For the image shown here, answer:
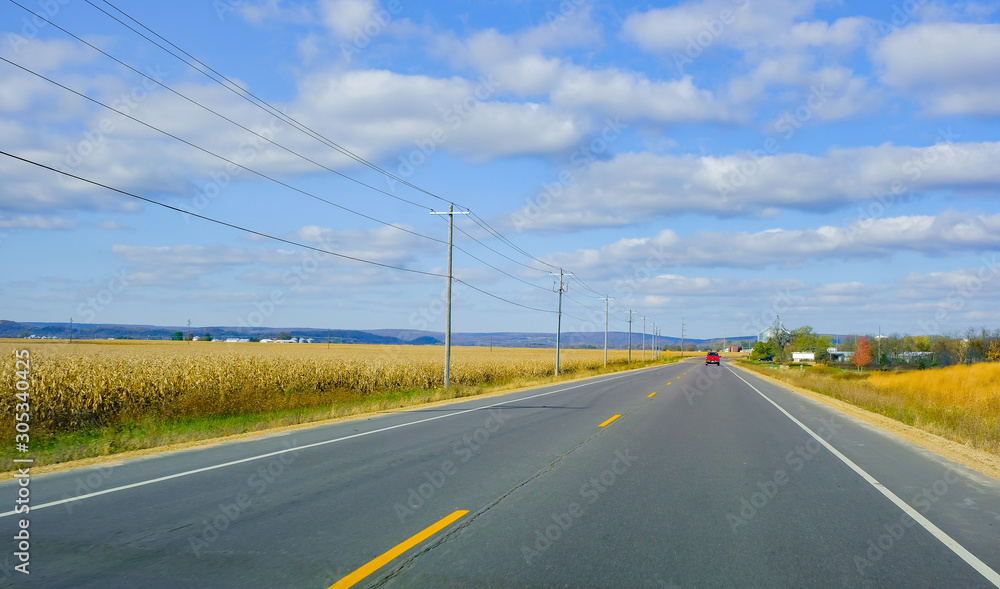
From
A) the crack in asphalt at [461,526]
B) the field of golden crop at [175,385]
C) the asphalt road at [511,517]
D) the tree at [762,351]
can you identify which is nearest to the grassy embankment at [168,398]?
the field of golden crop at [175,385]

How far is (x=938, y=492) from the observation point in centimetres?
905

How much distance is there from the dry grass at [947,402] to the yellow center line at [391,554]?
40.5ft

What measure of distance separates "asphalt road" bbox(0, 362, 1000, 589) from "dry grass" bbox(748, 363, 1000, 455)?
16.4ft

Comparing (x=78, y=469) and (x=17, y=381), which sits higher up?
(x=17, y=381)

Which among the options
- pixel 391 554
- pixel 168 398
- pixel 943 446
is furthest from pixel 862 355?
pixel 391 554

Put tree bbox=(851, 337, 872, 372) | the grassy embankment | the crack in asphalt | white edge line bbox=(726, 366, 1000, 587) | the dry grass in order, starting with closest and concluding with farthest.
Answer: the crack in asphalt → white edge line bbox=(726, 366, 1000, 587) → the grassy embankment → the dry grass → tree bbox=(851, 337, 872, 372)

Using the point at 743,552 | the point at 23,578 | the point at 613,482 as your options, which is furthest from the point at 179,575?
the point at 613,482

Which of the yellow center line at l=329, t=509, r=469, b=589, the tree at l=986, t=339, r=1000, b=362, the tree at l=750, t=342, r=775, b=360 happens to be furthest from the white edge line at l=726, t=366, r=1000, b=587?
the tree at l=750, t=342, r=775, b=360

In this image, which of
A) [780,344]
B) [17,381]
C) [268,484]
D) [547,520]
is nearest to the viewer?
[547,520]

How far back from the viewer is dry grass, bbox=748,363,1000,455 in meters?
16.4

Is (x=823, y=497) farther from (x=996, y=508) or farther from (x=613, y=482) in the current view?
(x=613, y=482)

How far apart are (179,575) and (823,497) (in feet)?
24.2

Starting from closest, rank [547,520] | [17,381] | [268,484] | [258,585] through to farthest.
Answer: [258,585] → [547,520] → [268,484] → [17,381]

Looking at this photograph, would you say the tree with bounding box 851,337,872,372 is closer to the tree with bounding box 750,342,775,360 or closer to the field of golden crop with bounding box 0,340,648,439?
the tree with bounding box 750,342,775,360
